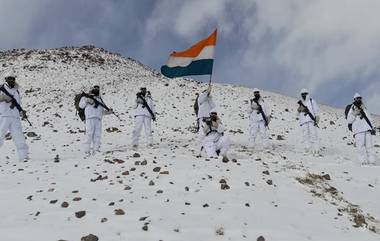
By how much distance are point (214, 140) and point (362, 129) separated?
15.5 ft

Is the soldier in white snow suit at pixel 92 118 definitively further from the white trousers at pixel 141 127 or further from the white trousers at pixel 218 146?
the white trousers at pixel 218 146

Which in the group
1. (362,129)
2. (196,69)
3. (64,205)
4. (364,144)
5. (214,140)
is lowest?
(64,205)

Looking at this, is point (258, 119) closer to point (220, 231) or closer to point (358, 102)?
point (358, 102)

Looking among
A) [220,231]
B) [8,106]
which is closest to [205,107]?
[8,106]

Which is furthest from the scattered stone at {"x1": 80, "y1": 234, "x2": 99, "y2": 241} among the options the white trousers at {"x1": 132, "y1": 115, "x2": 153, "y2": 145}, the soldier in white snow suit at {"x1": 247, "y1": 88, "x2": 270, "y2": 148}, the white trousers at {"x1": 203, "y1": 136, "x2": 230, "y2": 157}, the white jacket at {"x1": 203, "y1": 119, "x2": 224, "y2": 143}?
the soldier in white snow suit at {"x1": 247, "y1": 88, "x2": 270, "y2": 148}

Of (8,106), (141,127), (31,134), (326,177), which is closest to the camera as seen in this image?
(326,177)

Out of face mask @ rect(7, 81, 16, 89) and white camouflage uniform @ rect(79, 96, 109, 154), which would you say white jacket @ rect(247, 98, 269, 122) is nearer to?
white camouflage uniform @ rect(79, 96, 109, 154)

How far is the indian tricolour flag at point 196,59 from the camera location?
17.4 metres

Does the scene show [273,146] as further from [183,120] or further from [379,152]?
[183,120]

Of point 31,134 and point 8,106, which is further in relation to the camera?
point 31,134

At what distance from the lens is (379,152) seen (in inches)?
788

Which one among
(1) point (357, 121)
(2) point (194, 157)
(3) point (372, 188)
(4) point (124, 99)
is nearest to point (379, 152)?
(1) point (357, 121)

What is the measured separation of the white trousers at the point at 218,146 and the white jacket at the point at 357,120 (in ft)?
14.2

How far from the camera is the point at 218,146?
1560 cm
